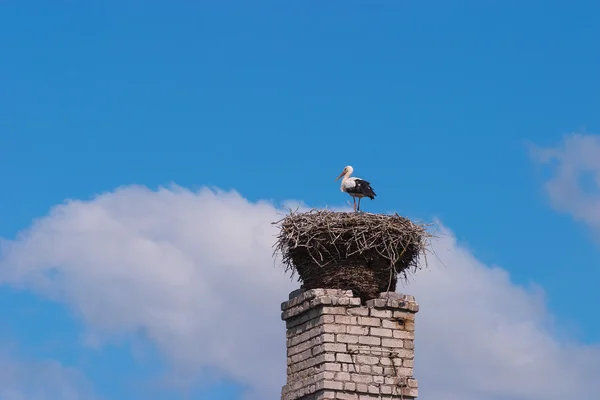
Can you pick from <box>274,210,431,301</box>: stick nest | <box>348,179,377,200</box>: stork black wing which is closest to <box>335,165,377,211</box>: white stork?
<box>348,179,377,200</box>: stork black wing

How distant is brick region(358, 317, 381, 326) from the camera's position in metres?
17.0

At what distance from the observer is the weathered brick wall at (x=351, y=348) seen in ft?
54.6

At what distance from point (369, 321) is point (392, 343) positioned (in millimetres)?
415

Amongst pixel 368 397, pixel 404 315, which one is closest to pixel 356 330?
pixel 404 315

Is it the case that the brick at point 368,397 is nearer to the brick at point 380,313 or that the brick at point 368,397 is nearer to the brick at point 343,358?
the brick at point 343,358

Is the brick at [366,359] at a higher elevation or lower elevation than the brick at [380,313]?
lower

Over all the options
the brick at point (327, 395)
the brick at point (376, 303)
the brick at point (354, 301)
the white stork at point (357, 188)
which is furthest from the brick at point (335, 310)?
the white stork at point (357, 188)

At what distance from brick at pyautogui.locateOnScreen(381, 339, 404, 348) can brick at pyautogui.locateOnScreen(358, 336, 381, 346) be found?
0.07m

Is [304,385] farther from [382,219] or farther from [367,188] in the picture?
[367,188]

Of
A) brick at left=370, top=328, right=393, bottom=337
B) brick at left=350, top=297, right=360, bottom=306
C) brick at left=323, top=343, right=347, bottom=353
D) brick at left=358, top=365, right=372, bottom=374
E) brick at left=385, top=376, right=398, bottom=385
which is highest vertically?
brick at left=350, top=297, right=360, bottom=306

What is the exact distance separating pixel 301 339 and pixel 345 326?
2.42ft

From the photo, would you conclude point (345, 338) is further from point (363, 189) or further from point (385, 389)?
point (363, 189)

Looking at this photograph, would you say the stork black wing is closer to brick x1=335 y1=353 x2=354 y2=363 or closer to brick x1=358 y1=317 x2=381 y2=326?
brick x1=358 y1=317 x2=381 y2=326

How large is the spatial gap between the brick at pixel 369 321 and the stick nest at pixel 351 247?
46 cm
